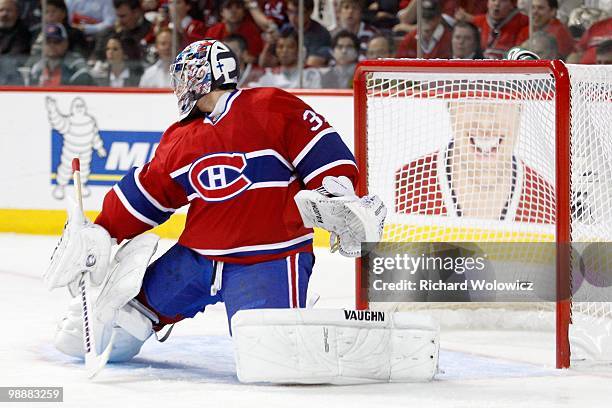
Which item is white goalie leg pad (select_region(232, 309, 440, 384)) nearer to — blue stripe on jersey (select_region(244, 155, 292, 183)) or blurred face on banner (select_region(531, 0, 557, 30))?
blue stripe on jersey (select_region(244, 155, 292, 183))

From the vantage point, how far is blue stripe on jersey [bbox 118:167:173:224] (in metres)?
3.92

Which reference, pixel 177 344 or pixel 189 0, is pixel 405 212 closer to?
pixel 177 344

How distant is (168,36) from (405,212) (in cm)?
334

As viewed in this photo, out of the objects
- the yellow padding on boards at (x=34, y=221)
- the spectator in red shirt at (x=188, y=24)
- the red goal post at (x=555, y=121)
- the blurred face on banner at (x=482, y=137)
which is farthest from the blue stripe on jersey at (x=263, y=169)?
the spectator in red shirt at (x=188, y=24)

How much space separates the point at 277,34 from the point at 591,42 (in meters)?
1.79

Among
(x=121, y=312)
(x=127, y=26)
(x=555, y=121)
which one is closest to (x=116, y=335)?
(x=121, y=312)

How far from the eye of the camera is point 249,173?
375cm

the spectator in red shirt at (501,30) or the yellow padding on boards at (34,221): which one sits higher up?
the spectator in red shirt at (501,30)

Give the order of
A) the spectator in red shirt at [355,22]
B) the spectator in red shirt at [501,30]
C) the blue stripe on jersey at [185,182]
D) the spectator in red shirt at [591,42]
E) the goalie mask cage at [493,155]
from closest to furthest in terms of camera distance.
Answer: the blue stripe on jersey at [185,182] → the goalie mask cage at [493,155] → the spectator in red shirt at [591,42] → the spectator in red shirt at [501,30] → the spectator in red shirt at [355,22]

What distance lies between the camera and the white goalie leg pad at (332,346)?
11.7 ft

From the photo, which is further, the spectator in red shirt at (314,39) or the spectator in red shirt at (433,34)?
the spectator in red shirt at (314,39)

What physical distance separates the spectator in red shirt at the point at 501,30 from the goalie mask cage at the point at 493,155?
66.8 inches

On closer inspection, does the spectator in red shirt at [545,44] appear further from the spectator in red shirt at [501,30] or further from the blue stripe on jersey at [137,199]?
the blue stripe on jersey at [137,199]

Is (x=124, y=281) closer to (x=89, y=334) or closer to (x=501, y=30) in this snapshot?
(x=89, y=334)
